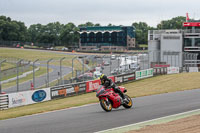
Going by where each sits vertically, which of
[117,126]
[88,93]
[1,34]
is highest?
[1,34]

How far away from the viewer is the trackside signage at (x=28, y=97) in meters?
20.5

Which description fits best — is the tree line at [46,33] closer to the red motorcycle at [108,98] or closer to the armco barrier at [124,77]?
the armco barrier at [124,77]

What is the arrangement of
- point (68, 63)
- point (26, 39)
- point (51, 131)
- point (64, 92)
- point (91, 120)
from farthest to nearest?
point (26, 39)
point (68, 63)
point (64, 92)
point (91, 120)
point (51, 131)

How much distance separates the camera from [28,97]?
2173 cm

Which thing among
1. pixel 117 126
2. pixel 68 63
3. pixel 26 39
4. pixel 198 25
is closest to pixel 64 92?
pixel 68 63

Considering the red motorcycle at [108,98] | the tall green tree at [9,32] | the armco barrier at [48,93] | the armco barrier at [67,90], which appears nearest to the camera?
the red motorcycle at [108,98]

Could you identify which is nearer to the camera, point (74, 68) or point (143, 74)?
point (74, 68)

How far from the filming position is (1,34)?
9862cm

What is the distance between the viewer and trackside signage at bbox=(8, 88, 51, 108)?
806 inches

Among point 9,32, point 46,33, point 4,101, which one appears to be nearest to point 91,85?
point 4,101

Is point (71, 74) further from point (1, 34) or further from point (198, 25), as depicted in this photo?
point (1, 34)

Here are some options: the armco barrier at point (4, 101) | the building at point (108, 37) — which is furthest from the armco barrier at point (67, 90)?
the building at point (108, 37)

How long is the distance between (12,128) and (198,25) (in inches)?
2767

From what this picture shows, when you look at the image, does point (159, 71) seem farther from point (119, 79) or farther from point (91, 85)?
point (91, 85)
